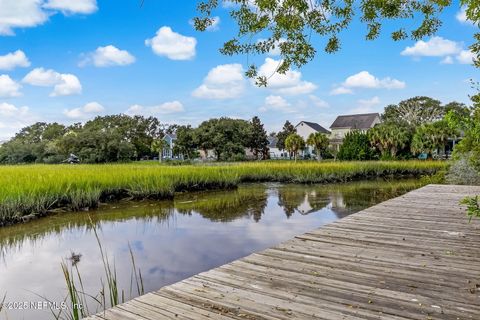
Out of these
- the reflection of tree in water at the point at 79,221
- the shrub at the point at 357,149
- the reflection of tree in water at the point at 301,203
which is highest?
the shrub at the point at 357,149

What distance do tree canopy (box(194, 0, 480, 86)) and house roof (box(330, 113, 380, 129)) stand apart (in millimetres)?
43948

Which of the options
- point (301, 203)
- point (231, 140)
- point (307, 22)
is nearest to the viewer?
point (307, 22)

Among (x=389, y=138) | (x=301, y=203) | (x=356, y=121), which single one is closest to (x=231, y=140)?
(x=356, y=121)

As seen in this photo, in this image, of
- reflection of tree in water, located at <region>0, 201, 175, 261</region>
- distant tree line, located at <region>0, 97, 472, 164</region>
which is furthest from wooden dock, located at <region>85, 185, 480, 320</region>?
distant tree line, located at <region>0, 97, 472, 164</region>

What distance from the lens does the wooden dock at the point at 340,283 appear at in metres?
2.32

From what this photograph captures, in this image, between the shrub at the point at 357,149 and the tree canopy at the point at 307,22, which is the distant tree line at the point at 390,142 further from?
the tree canopy at the point at 307,22

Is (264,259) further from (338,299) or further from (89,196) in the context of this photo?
(89,196)

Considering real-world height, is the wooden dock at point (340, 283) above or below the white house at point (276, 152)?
below

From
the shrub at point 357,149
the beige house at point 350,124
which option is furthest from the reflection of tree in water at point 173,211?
the beige house at point 350,124

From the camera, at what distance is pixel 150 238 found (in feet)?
22.2

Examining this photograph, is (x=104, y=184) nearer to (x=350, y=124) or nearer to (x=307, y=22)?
(x=307, y=22)

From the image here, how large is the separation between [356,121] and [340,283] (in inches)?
1928

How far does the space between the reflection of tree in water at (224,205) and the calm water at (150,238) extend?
26 mm

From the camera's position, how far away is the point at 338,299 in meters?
2.50
